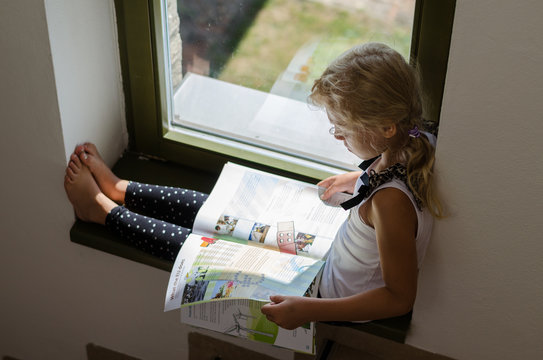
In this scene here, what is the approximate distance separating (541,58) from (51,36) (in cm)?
90

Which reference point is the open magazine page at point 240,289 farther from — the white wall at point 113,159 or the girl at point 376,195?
the white wall at point 113,159

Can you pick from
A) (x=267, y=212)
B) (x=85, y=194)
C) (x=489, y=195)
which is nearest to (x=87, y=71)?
(x=85, y=194)

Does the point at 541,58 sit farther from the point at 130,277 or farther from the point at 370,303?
the point at 130,277

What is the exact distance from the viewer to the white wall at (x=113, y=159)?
1018mm

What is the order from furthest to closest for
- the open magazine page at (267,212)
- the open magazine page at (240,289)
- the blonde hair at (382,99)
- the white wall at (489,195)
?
the open magazine page at (267,212)
the open magazine page at (240,289)
the blonde hair at (382,99)
the white wall at (489,195)

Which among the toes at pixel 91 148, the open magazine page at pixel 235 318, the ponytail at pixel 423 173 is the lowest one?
the open magazine page at pixel 235 318

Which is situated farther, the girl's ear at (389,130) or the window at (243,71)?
the window at (243,71)

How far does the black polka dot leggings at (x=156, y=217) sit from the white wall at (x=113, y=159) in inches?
5.1

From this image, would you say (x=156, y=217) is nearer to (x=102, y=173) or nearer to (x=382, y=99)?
(x=102, y=173)

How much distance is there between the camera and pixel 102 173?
152 centimetres

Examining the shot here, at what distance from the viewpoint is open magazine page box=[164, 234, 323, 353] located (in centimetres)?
126

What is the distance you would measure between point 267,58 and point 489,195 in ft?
2.03

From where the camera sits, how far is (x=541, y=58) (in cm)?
97

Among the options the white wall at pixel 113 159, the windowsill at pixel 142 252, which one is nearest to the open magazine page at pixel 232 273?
the windowsill at pixel 142 252
